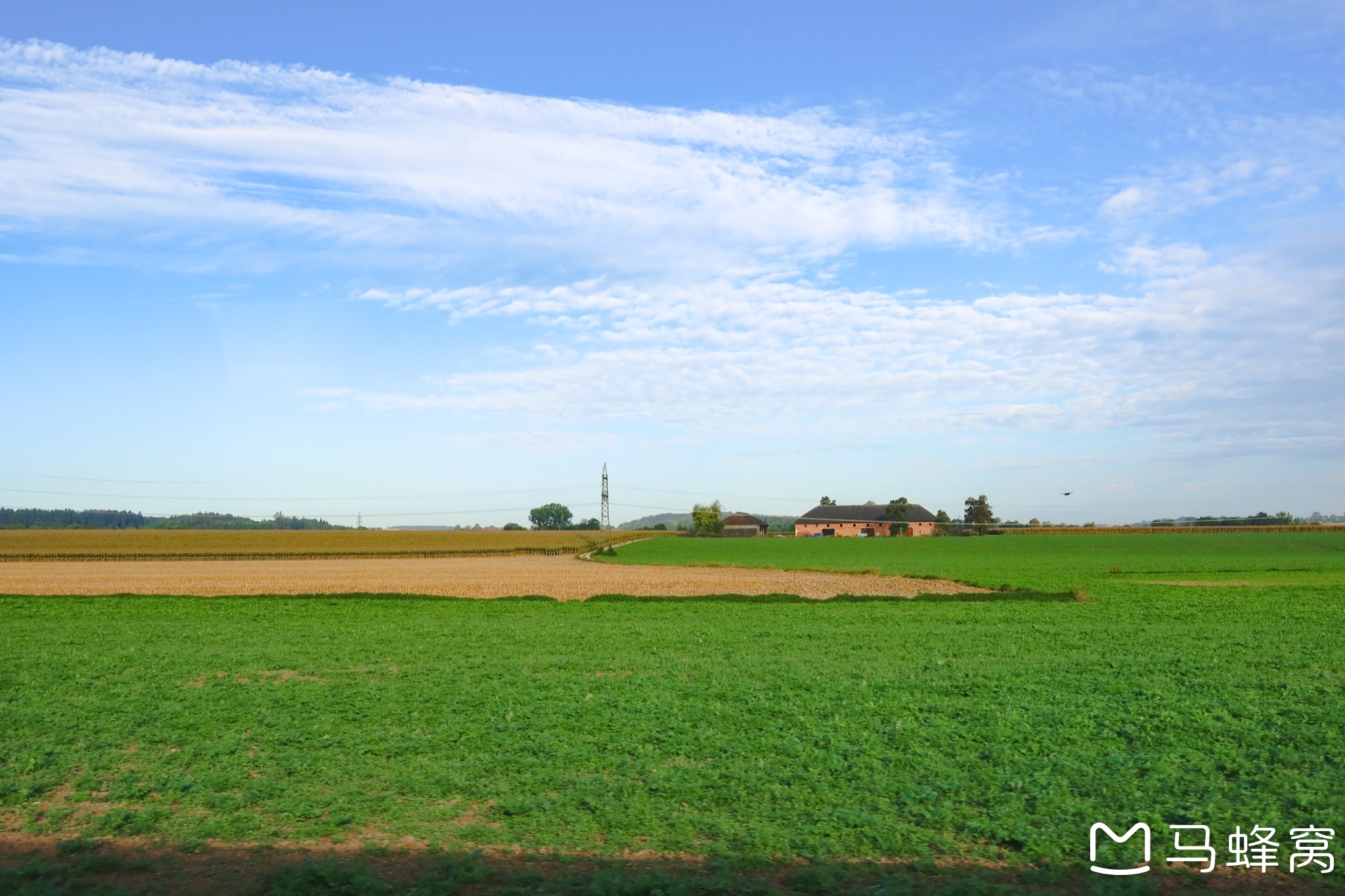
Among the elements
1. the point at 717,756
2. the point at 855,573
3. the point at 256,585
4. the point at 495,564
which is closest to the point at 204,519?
the point at 495,564

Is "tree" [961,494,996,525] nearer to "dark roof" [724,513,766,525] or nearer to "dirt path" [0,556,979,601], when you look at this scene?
"dark roof" [724,513,766,525]

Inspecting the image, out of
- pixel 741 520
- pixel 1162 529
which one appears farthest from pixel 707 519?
pixel 1162 529

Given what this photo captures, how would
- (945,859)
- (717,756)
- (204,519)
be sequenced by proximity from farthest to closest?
(204,519) < (717,756) < (945,859)

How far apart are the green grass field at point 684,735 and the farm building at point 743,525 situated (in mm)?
135241

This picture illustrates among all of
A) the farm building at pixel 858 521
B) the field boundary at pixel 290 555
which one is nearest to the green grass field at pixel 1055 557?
the field boundary at pixel 290 555

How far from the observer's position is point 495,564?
203 ft

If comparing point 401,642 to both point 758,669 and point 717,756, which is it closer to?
point 758,669

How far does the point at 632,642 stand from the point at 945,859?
37.0 feet

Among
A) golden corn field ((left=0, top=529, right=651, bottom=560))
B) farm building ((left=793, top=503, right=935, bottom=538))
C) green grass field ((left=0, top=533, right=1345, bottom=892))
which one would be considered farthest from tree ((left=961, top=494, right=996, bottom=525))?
green grass field ((left=0, top=533, right=1345, bottom=892))

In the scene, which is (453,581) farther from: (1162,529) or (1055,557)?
(1162,529)

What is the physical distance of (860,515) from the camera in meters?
157

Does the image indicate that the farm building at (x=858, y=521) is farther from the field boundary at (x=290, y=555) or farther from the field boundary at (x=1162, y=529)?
the field boundary at (x=290, y=555)

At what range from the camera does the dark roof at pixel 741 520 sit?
169250 mm

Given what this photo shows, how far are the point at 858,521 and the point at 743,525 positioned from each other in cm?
2206
